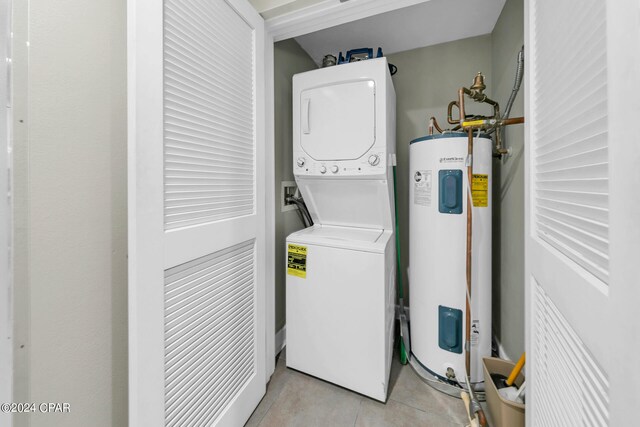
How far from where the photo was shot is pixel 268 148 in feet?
5.06

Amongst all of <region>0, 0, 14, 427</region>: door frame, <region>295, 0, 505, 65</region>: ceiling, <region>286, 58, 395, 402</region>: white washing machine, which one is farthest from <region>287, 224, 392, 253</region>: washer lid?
<region>295, 0, 505, 65</region>: ceiling

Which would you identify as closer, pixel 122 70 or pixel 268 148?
pixel 122 70

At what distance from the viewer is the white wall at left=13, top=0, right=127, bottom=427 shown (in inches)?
26.2

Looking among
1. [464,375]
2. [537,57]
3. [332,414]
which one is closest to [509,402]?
[464,375]

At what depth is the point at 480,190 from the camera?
4.84 feet

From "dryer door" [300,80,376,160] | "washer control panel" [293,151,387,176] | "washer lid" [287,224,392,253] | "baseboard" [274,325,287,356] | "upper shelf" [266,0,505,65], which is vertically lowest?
"baseboard" [274,325,287,356]

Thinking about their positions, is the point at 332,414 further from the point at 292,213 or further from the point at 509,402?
the point at 292,213

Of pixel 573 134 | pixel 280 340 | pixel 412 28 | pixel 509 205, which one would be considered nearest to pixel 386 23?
pixel 412 28

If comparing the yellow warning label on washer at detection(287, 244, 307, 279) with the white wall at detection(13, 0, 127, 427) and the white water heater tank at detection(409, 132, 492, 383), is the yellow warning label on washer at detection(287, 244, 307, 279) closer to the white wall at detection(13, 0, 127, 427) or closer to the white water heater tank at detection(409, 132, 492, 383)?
the white water heater tank at detection(409, 132, 492, 383)

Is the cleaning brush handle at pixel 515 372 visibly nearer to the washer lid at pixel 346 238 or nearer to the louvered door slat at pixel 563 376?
the louvered door slat at pixel 563 376

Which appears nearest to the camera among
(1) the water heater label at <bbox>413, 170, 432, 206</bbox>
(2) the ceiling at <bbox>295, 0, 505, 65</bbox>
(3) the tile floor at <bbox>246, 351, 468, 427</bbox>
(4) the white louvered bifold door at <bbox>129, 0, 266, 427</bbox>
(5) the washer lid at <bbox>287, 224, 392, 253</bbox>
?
(4) the white louvered bifold door at <bbox>129, 0, 266, 427</bbox>

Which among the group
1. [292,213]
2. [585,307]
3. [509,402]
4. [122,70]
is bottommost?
[509,402]

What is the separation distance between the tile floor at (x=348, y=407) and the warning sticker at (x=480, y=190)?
1131mm

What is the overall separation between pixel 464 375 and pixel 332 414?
2.59 ft
